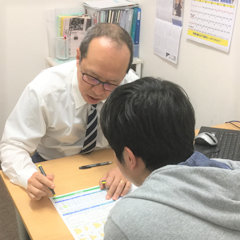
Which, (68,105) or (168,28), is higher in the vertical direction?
(168,28)

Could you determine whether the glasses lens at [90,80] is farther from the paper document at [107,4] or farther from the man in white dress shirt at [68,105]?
the paper document at [107,4]

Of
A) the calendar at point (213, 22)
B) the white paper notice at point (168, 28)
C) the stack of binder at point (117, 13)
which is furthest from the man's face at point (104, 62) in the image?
the stack of binder at point (117, 13)

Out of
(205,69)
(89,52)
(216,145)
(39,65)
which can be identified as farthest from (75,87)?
(39,65)

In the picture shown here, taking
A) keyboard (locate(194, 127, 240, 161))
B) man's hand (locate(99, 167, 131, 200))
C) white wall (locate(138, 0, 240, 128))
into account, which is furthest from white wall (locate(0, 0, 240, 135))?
man's hand (locate(99, 167, 131, 200))

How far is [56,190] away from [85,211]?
0.59 ft

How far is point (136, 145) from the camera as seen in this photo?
79cm

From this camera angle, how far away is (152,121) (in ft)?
2.49

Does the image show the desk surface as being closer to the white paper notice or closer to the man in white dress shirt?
the man in white dress shirt

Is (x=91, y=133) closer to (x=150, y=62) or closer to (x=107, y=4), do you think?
(x=150, y=62)

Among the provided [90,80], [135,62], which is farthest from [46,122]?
[135,62]

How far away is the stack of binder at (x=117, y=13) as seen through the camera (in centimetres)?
246

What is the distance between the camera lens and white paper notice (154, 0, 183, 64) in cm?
208

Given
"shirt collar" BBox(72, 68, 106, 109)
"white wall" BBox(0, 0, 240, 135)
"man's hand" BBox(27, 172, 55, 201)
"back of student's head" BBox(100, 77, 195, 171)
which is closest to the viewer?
"back of student's head" BBox(100, 77, 195, 171)

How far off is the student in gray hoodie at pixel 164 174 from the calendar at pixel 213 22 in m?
1.07
